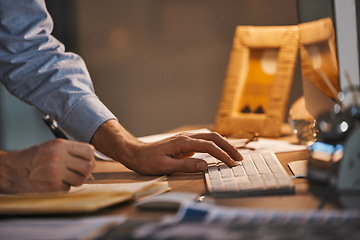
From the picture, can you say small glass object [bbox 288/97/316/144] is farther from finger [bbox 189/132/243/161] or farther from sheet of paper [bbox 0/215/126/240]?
sheet of paper [bbox 0/215/126/240]

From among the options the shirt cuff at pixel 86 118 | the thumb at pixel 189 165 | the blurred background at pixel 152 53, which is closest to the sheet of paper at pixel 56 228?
the thumb at pixel 189 165

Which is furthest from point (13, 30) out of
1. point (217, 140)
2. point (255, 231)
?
point (255, 231)

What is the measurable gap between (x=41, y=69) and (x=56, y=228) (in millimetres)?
746

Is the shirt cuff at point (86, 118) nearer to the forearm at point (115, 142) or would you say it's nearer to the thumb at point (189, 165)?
the forearm at point (115, 142)

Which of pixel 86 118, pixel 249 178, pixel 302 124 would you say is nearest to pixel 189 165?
pixel 249 178

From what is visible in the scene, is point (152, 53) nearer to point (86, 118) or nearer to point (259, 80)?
point (259, 80)

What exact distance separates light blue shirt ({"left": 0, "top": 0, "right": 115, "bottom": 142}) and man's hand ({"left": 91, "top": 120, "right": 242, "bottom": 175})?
0.27ft

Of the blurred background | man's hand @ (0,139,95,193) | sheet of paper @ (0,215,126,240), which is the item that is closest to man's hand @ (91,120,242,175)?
man's hand @ (0,139,95,193)

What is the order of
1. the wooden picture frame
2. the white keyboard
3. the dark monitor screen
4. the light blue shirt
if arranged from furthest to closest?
the wooden picture frame, the light blue shirt, the dark monitor screen, the white keyboard

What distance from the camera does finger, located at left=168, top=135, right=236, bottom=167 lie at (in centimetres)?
105

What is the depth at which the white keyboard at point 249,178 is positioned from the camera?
0.82 m

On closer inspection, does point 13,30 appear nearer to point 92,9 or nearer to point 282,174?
point 282,174

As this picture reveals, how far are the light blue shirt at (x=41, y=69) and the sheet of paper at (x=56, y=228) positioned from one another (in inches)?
21.7

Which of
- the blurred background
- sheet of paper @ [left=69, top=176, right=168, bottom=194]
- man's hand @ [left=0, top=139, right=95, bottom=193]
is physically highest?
man's hand @ [left=0, top=139, right=95, bottom=193]
